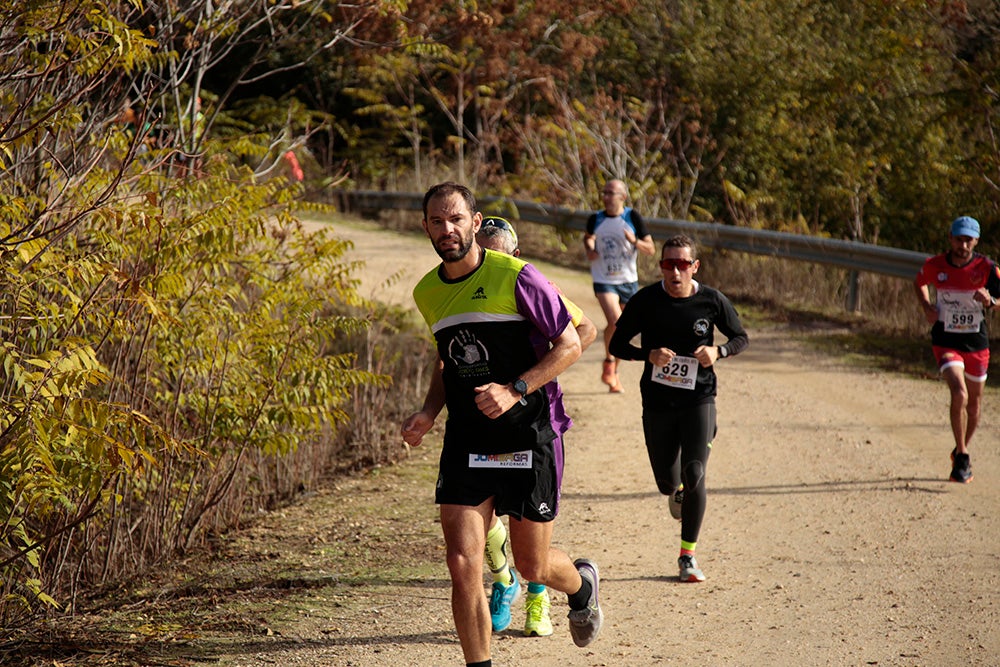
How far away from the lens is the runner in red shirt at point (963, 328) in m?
8.49

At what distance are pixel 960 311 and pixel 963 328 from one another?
124mm

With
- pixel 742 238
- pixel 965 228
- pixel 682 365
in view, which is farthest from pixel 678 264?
pixel 742 238

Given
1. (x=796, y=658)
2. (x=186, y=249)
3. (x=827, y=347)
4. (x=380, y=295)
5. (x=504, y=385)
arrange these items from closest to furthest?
(x=504, y=385)
(x=796, y=658)
(x=186, y=249)
(x=827, y=347)
(x=380, y=295)

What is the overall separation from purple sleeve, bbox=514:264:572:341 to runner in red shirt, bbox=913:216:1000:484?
468cm

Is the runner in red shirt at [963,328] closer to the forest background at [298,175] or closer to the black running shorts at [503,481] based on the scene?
the forest background at [298,175]

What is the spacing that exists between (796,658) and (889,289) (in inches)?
390

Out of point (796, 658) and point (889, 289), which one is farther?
point (889, 289)

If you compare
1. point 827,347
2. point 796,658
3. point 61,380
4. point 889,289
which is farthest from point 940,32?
point 61,380

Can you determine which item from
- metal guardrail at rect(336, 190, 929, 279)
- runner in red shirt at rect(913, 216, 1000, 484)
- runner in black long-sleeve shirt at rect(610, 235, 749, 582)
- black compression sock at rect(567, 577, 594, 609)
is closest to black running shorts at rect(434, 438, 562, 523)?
black compression sock at rect(567, 577, 594, 609)

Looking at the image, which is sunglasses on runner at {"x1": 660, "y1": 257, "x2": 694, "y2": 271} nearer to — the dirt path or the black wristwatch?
the dirt path

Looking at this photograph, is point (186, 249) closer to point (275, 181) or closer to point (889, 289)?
point (275, 181)

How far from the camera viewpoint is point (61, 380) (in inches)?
197

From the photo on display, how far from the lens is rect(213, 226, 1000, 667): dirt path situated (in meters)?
5.72

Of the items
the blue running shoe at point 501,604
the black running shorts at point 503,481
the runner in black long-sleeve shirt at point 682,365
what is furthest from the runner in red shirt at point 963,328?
the black running shorts at point 503,481
